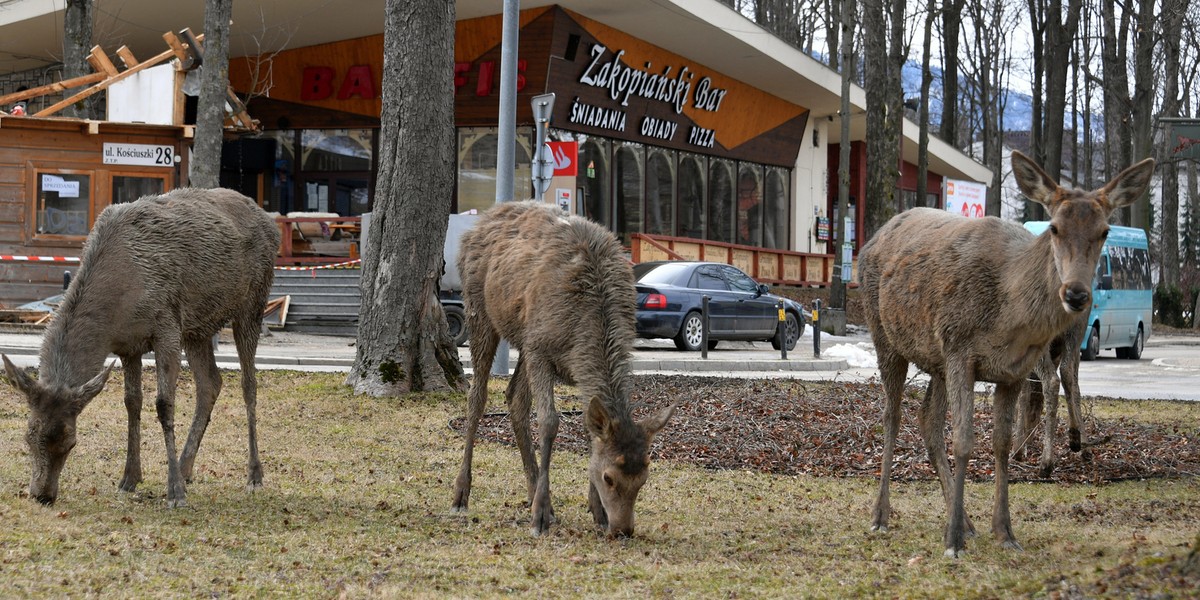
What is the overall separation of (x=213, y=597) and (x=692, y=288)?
1876 cm

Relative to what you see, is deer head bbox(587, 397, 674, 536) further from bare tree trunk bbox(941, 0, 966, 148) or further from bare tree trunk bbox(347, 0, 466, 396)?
bare tree trunk bbox(941, 0, 966, 148)

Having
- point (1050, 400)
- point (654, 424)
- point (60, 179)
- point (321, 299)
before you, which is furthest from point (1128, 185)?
point (60, 179)

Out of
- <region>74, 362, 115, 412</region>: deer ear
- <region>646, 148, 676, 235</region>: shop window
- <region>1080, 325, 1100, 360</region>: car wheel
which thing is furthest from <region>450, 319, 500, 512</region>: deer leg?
<region>646, 148, 676, 235</region>: shop window

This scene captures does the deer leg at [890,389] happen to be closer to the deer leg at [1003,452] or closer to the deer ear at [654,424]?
the deer leg at [1003,452]

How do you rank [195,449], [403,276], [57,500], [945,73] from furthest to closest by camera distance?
[945,73]
[403,276]
[195,449]
[57,500]

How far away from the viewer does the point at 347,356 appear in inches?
806

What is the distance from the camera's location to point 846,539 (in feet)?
25.3

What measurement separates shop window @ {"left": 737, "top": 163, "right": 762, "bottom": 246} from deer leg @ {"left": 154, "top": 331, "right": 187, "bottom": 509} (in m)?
36.7

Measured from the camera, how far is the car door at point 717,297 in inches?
956

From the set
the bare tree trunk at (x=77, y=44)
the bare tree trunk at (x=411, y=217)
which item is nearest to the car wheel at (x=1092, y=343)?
the bare tree trunk at (x=411, y=217)

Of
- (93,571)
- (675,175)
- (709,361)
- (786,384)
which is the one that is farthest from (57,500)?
(675,175)

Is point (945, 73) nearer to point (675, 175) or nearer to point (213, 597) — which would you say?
point (675, 175)

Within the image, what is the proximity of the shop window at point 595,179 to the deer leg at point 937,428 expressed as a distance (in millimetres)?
26891

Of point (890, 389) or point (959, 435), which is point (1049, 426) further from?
point (959, 435)
